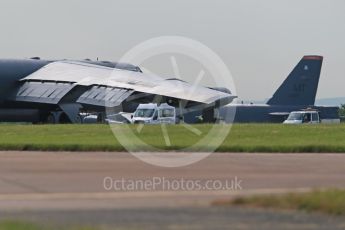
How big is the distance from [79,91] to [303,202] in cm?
5190

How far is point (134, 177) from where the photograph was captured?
20.5 meters

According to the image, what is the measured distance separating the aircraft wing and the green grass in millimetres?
42679

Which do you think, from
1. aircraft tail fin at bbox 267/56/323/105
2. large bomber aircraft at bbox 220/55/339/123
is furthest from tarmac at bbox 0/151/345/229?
aircraft tail fin at bbox 267/56/323/105

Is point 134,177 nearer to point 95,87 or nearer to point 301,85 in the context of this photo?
point 95,87

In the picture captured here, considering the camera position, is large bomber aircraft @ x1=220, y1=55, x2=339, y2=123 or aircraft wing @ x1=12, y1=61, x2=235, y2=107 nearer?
aircraft wing @ x1=12, y1=61, x2=235, y2=107

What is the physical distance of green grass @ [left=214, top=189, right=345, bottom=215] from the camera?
14523mm

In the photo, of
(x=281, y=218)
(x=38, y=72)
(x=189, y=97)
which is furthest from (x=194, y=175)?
(x=38, y=72)

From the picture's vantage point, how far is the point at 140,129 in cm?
4106

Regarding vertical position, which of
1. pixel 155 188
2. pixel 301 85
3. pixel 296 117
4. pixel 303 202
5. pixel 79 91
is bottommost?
pixel 296 117

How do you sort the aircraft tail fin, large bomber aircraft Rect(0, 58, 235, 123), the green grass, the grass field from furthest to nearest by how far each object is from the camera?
the aircraft tail fin → large bomber aircraft Rect(0, 58, 235, 123) → the grass field → the green grass

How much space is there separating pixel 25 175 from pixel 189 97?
38.9 metres

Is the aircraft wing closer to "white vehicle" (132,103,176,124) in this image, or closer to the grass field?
"white vehicle" (132,103,176,124)

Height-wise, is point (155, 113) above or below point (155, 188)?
below

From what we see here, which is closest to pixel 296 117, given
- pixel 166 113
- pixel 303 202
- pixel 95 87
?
pixel 166 113
